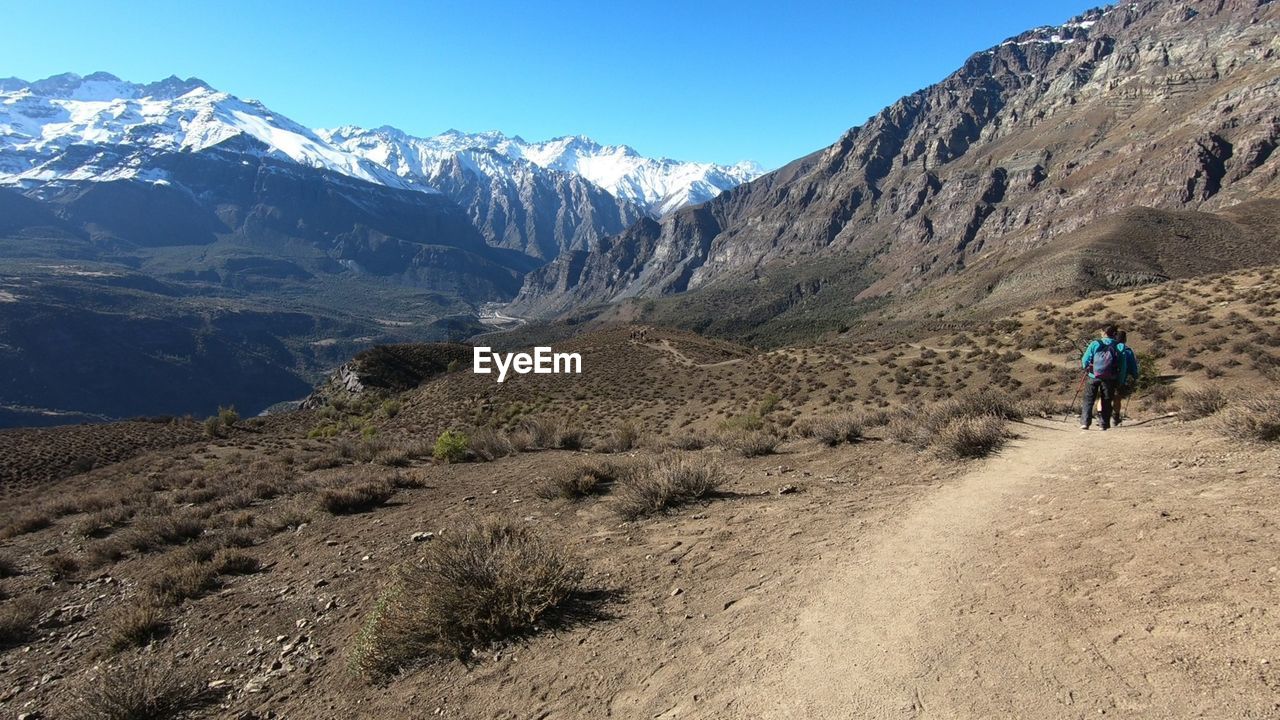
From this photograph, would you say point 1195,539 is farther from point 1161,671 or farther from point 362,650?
point 362,650

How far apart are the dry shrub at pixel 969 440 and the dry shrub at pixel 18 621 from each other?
44.2 feet

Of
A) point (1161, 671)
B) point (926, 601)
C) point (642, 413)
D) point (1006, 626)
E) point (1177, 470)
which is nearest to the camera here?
point (1161, 671)

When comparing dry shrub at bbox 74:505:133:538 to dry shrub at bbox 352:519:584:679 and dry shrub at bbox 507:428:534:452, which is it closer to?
dry shrub at bbox 507:428:534:452

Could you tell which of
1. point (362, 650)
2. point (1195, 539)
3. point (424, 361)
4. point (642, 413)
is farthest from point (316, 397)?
point (1195, 539)

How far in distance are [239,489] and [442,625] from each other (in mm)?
12096

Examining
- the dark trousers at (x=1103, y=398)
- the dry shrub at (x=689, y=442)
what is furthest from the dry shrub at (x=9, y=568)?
the dark trousers at (x=1103, y=398)

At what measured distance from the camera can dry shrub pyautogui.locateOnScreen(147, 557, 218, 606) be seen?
24.4 feet

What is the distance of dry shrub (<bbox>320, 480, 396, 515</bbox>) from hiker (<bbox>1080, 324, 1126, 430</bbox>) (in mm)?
13924

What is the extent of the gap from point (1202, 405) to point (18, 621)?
18898 mm

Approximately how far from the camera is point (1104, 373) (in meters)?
11.1

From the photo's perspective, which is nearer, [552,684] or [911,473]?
[552,684]

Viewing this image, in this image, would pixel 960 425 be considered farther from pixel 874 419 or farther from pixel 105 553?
pixel 105 553

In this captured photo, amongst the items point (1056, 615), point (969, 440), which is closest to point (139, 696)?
point (1056, 615)

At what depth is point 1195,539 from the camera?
196 inches
